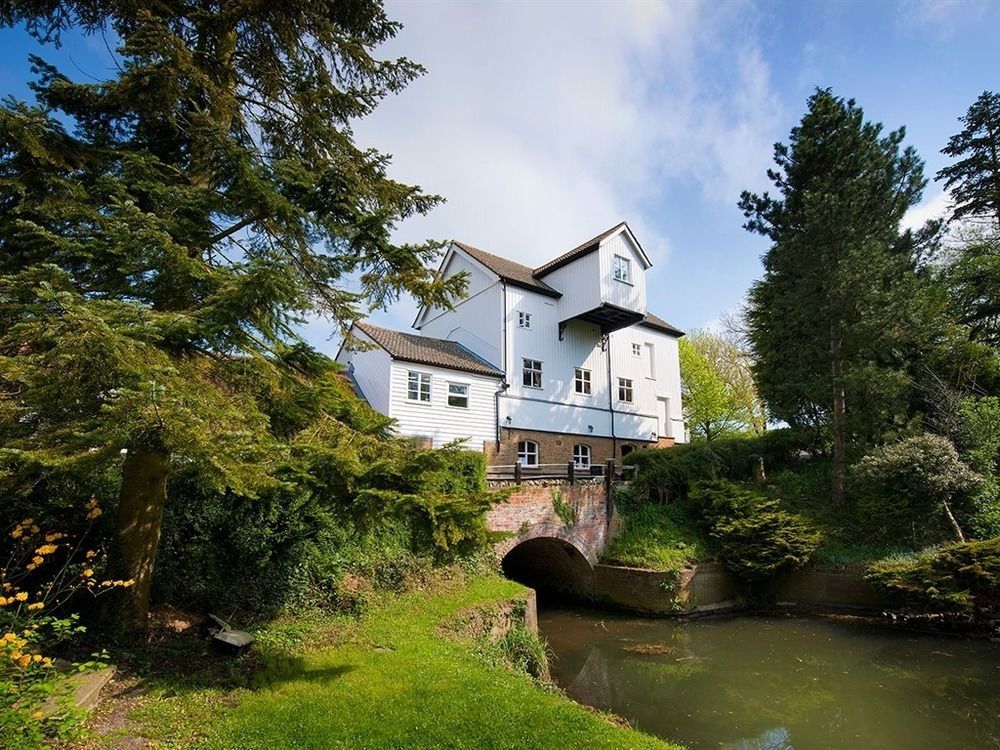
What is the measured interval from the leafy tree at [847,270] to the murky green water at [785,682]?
674 cm

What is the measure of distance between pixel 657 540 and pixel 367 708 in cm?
1337

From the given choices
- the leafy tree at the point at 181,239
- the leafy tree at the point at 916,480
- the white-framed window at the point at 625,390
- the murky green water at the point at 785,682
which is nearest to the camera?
the leafy tree at the point at 181,239

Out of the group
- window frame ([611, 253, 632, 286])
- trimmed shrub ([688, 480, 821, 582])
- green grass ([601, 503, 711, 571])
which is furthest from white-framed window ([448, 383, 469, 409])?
trimmed shrub ([688, 480, 821, 582])

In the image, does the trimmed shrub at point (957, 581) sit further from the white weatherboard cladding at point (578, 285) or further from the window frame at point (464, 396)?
the window frame at point (464, 396)

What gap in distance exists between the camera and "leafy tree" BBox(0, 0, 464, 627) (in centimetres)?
447

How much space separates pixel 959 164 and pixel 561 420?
19211mm

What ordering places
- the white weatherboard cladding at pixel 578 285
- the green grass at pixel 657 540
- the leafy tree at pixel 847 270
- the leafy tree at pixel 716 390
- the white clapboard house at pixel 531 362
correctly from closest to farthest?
1. the green grass at pixel 657 540
2. the leafy tree at pixel 847 270
3. the white clapboard house at pixel 531 362
4. the white weatherboard cladding at pixel 578 285
5. the leafy tree at pixel 716 390

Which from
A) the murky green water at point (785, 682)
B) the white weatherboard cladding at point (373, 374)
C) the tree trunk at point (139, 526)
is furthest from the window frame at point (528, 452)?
the tree trunk at point (139, 526)

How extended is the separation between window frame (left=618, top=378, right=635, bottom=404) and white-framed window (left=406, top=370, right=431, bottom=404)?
1029 cm

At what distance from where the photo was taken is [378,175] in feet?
26.7

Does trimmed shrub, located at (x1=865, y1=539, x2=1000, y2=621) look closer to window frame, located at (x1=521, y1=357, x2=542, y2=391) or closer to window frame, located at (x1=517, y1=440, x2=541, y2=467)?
window frame, located at (x1=517, y1=440, x2=541, y2=467)

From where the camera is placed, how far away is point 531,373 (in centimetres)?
2183

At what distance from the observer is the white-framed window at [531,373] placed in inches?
850

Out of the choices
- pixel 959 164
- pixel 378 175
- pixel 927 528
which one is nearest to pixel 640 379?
pixel 927 528
